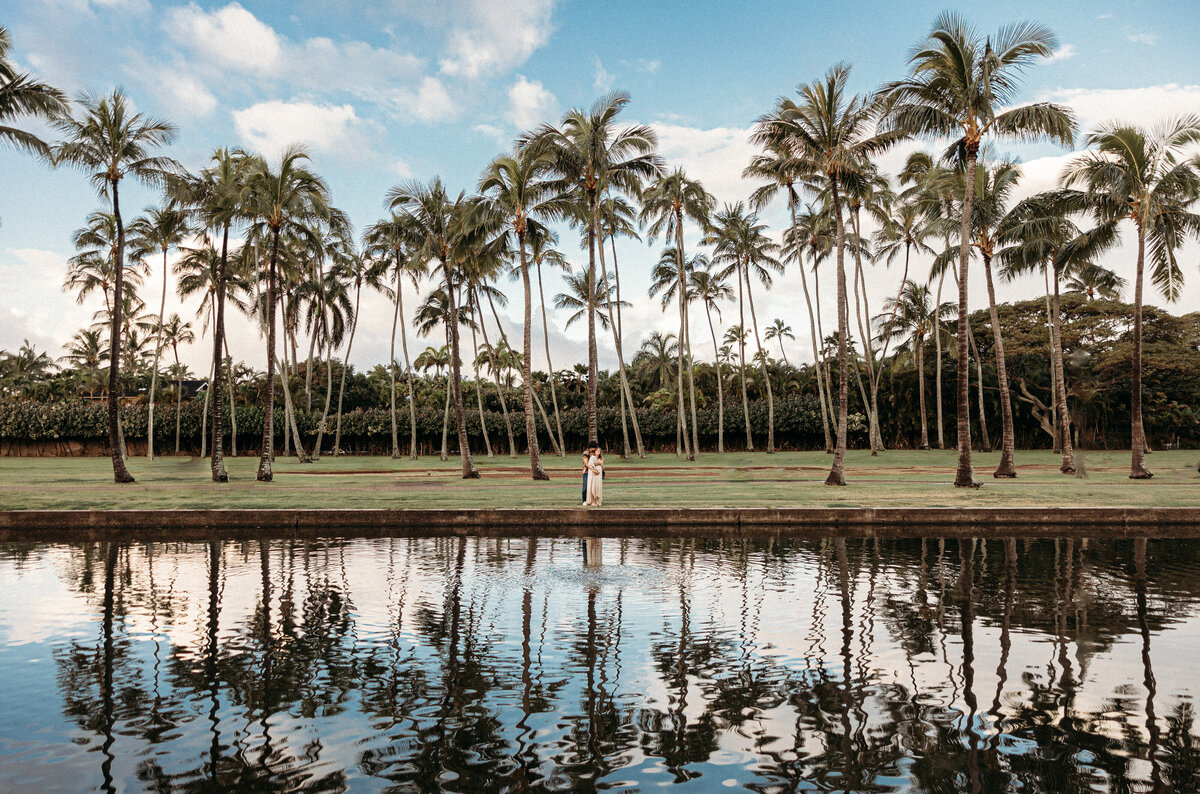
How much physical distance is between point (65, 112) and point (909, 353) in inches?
1887

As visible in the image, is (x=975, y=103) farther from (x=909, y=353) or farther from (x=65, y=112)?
(x=909, y=353)

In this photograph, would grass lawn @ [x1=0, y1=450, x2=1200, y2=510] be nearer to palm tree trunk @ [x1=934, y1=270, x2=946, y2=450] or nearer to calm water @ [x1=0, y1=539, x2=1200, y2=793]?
calm water @ [x1=0, y1=539, x2=1200, y2=793]

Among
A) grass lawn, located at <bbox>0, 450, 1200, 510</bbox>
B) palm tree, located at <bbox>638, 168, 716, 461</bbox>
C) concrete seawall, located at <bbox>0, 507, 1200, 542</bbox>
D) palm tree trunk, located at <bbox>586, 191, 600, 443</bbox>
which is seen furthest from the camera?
palm tree, located at <bbox>638, 168, 716, 461</bbox>

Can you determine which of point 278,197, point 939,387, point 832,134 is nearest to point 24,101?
point 278,197

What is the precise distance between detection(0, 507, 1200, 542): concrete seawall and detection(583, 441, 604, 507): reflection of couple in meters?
1.33

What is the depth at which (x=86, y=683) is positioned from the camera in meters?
6.11

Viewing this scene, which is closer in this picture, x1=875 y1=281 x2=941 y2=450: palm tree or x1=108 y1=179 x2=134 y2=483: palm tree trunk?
x1=108 y1=179 x2=134 y2=483: palm tree trunk

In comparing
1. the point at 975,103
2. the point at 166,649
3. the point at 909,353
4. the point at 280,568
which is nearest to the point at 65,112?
the point at 280,568

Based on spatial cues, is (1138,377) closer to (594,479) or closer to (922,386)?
(594,479)

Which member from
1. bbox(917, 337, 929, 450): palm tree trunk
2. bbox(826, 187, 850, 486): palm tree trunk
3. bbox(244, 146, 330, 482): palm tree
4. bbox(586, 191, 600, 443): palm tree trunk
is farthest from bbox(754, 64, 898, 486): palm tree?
bbox(917, 337, 929, 450): palm tree trunk

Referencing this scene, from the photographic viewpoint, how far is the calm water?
4574 mm

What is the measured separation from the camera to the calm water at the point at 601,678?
457 cm

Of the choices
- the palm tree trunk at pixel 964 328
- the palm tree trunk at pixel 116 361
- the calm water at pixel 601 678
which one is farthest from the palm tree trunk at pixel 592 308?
the calm water at pixel 601 678

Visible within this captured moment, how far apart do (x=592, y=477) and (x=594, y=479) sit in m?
0.08
